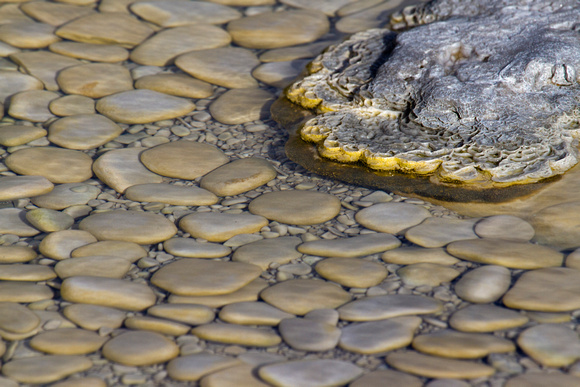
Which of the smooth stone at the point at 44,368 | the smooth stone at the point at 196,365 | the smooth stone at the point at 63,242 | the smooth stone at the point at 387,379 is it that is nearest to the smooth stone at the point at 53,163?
the smooth stone at the point at 63,242

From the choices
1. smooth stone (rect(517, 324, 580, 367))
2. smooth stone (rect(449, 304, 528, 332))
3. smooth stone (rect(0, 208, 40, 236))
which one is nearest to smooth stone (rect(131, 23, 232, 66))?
smooth stone (rect(0, 208, 40, 236))

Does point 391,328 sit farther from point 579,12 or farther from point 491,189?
point 579,12

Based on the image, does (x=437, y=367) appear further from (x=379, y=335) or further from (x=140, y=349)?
(x=140, y=349)

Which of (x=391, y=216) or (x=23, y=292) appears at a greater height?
(x=391, y=216)

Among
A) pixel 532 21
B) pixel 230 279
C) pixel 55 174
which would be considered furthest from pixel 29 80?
pixel 532 21

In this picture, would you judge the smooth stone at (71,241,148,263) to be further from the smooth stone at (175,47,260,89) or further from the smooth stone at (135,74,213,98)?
the smooth stone at (175,47,260,89)

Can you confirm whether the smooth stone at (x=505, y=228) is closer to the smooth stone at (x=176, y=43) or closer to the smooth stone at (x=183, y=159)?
the smooth stone at (x=183, y=159)

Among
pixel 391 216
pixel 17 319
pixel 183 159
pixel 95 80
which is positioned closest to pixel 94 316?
pixel 17 319

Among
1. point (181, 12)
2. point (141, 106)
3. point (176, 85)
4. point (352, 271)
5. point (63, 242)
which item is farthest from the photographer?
point (181, 12)
